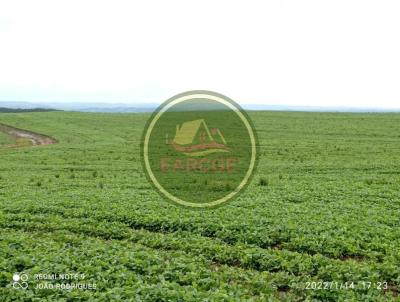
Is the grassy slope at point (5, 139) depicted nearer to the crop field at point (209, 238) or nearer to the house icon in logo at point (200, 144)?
the house icon in logo at point (200, 144)

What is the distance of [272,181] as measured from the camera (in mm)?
23391

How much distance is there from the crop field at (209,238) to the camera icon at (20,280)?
0.14m

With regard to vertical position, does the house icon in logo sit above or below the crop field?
above

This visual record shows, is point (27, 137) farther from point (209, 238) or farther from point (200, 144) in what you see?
point (209, 238)

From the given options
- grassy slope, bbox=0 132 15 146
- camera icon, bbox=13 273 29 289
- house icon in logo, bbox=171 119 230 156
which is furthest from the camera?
grassy slope, bbox=0 132 15 146

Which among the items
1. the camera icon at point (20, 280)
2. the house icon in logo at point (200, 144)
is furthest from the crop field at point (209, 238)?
the house icon in logo at point (200, 144)

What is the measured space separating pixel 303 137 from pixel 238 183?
101 feet

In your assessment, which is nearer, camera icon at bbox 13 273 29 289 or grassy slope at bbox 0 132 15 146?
camera icon at bbox 13 273 29 289
